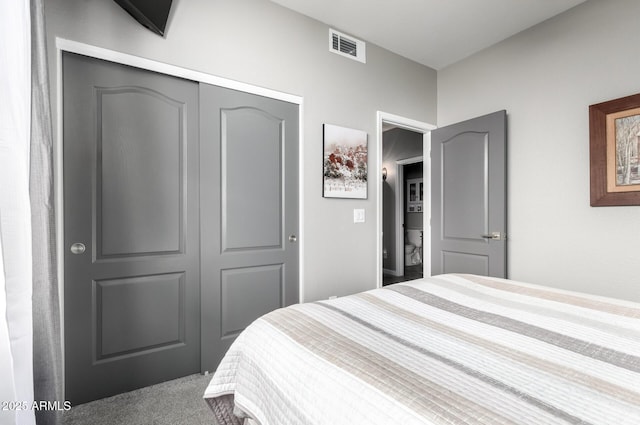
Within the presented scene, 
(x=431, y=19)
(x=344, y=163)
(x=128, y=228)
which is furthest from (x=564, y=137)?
(x=128, y=228)

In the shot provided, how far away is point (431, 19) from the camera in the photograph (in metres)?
2.65

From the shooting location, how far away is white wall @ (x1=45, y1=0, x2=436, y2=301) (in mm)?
1891

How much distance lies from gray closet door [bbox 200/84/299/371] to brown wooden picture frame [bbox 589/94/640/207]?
7.65 ft

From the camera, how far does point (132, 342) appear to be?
194cm

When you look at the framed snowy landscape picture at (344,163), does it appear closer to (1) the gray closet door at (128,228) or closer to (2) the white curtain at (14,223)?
(1) the gray closet door at (128,228)

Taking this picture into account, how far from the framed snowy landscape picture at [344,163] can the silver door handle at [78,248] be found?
Answer: 5.65 feet

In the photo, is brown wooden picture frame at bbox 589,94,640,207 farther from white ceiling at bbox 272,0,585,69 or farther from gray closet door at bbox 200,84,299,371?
gray closet door at bbox 200,84,299,371

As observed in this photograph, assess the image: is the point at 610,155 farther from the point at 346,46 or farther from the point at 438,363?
the point at 438,363

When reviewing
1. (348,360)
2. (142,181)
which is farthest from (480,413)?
(142,181)

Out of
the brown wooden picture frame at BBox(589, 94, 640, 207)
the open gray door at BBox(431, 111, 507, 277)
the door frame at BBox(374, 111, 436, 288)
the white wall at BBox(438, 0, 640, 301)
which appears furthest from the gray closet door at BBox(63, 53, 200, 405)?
the brown wooden picture frame at BBox(589, 94, 640, 207)

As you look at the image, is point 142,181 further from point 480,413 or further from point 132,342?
point 480,413

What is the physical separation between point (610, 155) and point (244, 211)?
2.78 m

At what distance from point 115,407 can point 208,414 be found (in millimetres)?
563

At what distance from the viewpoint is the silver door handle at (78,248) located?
5.79 ft
